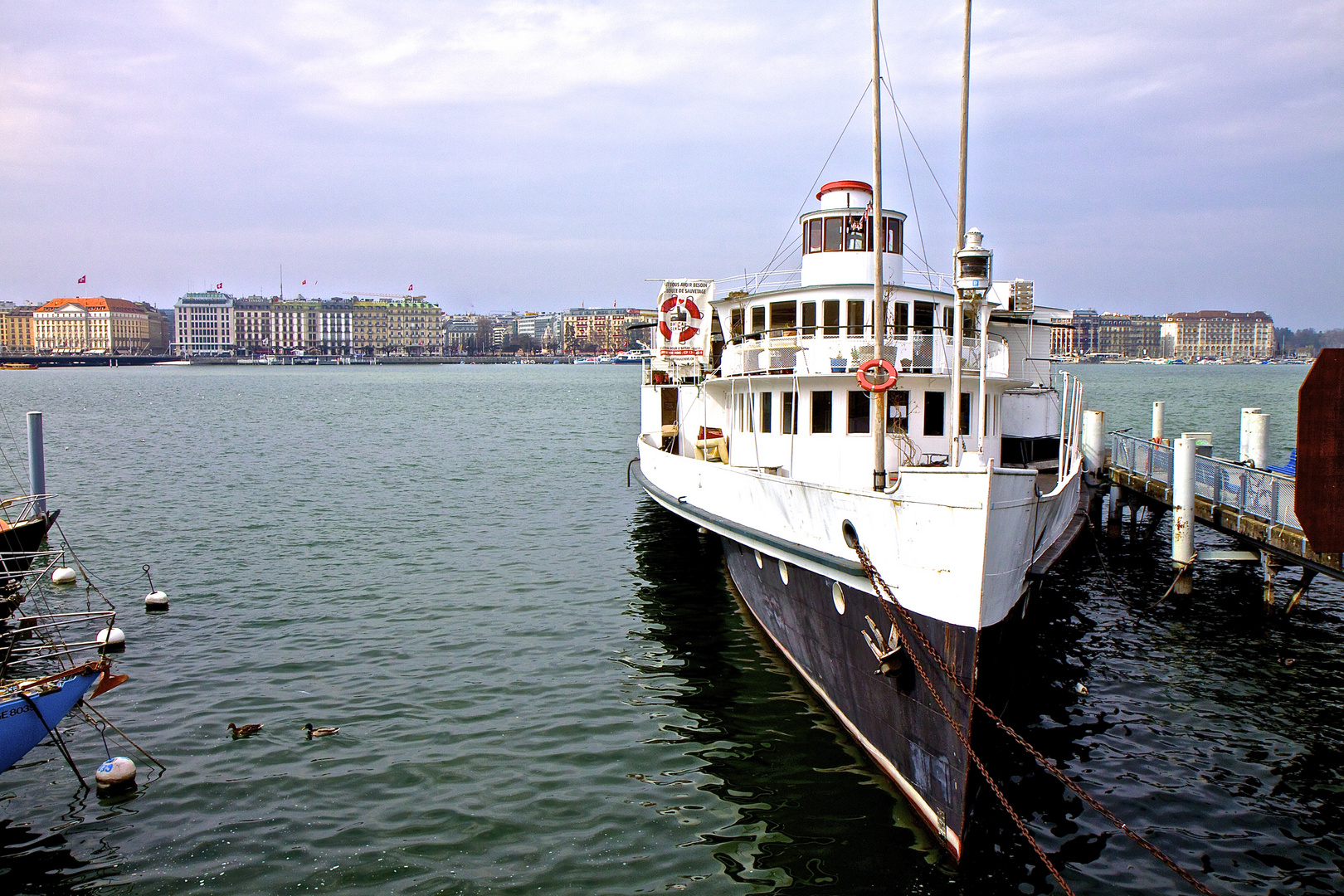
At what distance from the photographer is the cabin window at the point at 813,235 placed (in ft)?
61.9

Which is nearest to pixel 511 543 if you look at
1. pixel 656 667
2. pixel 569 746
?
pixel 656 667

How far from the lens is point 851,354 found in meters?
15.6

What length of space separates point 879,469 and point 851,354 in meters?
4.23

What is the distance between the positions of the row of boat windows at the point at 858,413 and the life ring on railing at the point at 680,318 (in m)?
6.89

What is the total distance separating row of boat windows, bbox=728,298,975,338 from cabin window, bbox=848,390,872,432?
1.50 m

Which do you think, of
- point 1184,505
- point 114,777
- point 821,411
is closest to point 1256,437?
point 1184,505

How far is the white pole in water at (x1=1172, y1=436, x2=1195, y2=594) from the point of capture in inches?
824

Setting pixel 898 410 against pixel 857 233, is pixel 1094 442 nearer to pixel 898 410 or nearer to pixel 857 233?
pixel 857 233

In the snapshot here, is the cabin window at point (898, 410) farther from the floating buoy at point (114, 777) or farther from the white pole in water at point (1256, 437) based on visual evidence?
the white pole in water at point (1256, 437)

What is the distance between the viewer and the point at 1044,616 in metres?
20.1

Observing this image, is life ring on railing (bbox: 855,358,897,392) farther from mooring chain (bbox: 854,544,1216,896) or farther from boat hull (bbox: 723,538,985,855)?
boat hull (bbox: 723,538,985,855)

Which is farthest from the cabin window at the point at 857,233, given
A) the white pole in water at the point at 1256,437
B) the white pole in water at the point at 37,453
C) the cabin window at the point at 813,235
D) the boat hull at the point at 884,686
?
the white pole in water at the point at 37,453

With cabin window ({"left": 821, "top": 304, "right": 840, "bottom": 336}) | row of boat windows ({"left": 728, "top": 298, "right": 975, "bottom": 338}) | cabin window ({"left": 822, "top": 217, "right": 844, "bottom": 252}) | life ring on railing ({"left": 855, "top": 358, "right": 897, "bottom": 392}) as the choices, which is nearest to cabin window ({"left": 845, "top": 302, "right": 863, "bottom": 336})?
row of boat windows ({"left": 728, "top": 298, "right": 975, "bottom": 338})

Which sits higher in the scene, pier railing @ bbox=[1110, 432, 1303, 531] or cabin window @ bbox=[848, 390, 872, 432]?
cabin window @ bbox=[848, 390, 872, 432]
